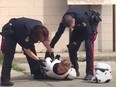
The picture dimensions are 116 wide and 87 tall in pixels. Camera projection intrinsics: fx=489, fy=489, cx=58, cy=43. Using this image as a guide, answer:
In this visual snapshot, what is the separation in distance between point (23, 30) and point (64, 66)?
101cm

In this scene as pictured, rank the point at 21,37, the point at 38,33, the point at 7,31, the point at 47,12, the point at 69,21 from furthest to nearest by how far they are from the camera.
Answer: the point at 47,12 → the point at 69,21 → the point at 7,31 → the point at 21,37 → the point at 38,33

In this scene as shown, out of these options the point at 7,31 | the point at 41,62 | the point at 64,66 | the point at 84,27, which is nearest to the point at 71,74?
the point at 64,66

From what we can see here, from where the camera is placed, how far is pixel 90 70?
8.61 metres

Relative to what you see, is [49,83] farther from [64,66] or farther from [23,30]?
[23,30]

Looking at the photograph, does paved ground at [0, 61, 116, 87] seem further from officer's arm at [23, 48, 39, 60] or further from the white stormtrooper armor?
officer's arm at [23, 48, 39, 60]

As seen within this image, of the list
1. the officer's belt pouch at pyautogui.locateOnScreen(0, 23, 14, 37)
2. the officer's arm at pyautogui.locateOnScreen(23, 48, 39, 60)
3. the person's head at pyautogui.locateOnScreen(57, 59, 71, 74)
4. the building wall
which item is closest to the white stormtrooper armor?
the person's head at pyautogui.locateOnScreen(57, 59, 71, 74)

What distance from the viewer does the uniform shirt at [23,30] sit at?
791 centimetres

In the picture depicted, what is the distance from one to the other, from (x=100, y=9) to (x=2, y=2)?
253 centimetres

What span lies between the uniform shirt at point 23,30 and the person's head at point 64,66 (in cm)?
74

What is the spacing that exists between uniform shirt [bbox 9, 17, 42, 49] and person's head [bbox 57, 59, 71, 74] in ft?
2.44

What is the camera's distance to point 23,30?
799 centimetres

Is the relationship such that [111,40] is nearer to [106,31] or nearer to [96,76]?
[106,31]

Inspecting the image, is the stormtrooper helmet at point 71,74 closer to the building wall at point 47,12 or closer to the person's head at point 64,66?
the person's head at point 64,66

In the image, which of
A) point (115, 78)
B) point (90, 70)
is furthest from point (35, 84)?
point (115, 78)
